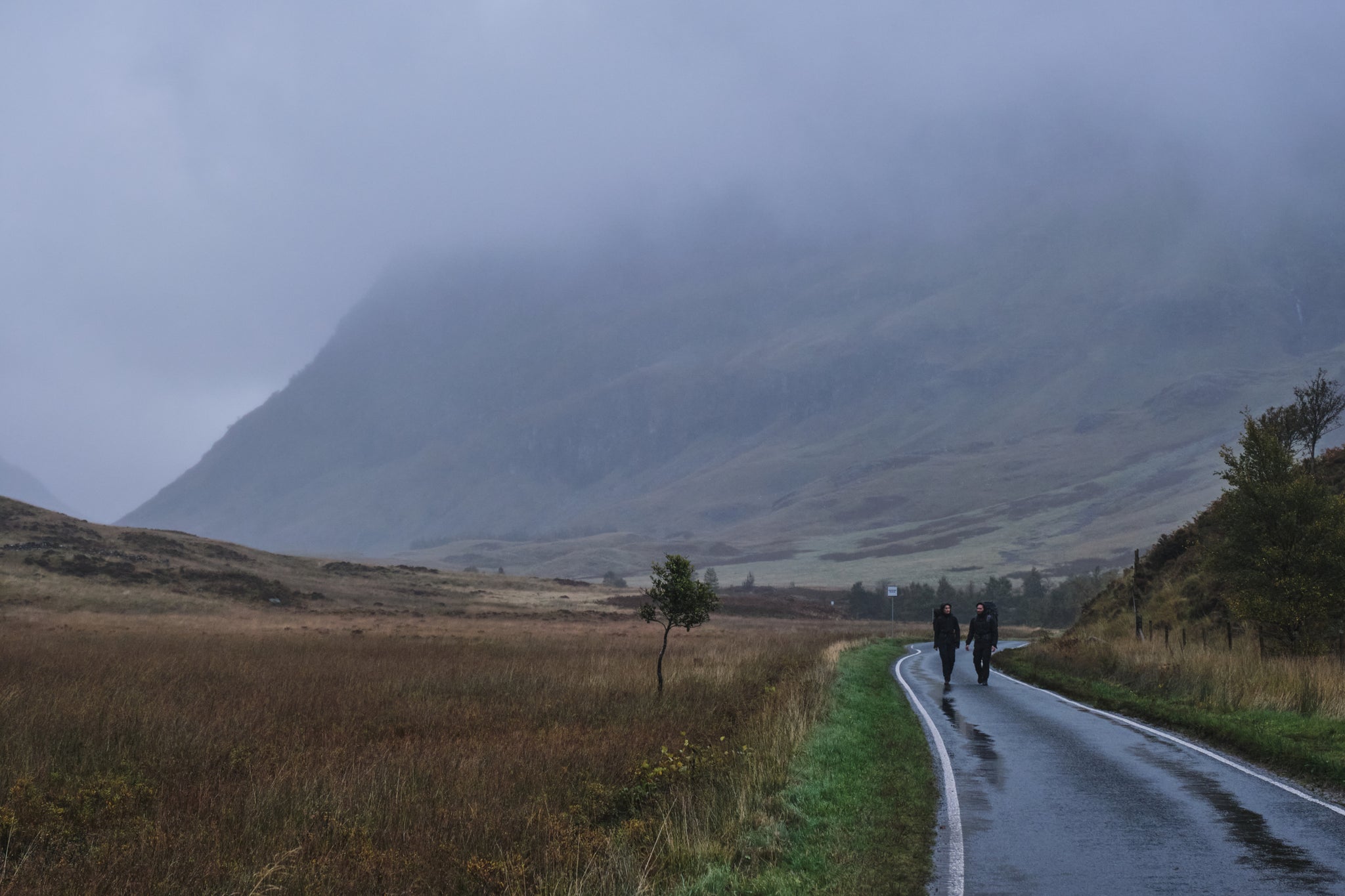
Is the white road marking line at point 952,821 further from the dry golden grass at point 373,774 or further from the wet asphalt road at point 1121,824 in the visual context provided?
the dry golden grass at point 373,774

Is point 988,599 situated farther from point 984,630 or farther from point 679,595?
point 679,595

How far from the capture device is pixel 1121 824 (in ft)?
30.2

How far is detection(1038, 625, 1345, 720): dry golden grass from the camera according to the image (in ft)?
54.9

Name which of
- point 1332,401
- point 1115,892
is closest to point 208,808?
point 1115,892

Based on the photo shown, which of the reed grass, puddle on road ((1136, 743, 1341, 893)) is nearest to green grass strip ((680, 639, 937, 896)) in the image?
puddle on road ((1136, 743, 1341, 893))

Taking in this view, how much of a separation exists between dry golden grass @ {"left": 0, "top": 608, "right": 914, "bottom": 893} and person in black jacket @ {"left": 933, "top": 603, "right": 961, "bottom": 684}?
3689mm

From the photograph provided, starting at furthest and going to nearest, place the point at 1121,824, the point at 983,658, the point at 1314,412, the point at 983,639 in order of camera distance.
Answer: the point at 1314,412, the point at 983,658, the point at 983,639, the point at 1121,824

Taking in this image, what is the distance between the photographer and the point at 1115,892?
710 centimetres

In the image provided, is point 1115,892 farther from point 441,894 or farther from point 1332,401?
point 1332,401

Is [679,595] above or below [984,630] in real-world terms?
above

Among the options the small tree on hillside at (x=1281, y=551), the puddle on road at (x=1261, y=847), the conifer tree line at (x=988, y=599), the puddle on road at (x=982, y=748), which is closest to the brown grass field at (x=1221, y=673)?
the small tree on hillside at (x=1281, y=551)

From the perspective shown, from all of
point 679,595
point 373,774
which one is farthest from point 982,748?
point 679,595

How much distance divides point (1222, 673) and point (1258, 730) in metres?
5.80

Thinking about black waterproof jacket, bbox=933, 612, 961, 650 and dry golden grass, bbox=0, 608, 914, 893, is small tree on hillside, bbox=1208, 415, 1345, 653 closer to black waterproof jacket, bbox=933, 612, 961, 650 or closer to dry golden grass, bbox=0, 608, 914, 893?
black waterproof jacket, bbox=933, 612, 961, 650
